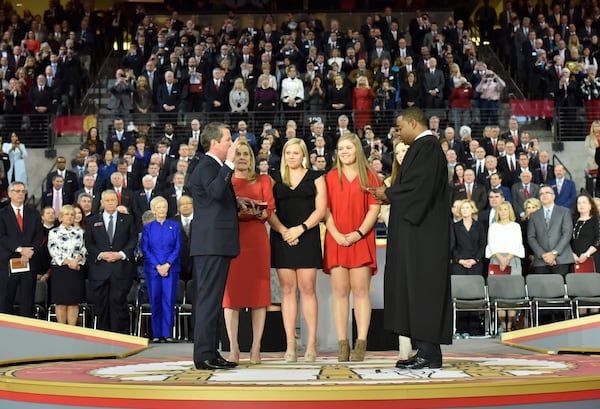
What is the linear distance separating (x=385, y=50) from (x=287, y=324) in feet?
48.3

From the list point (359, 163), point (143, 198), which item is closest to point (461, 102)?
point (143, 198)

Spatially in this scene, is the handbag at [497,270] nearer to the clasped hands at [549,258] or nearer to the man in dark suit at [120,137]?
the clasped hands at [549,258]

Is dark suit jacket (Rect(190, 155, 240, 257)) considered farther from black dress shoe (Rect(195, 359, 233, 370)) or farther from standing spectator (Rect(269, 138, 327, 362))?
standing spectator (Rect(269, 138, 327, 362))

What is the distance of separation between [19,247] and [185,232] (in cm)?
212

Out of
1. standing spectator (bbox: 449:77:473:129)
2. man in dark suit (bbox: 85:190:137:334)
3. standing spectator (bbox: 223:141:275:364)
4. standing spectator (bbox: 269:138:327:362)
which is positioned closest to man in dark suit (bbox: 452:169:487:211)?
standing spectator (bbox: 449:77:473:129)

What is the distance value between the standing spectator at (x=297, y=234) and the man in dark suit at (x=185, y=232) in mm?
5592

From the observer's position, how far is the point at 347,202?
8195 millimetres

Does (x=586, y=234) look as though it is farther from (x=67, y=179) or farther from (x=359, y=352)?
(x=67, y=179)

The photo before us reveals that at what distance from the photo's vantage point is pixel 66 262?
1307cm

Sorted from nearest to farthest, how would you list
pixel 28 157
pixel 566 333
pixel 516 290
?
pixel 566 333 < pixel 516 290 < pixel 28 157

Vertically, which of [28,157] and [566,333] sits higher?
[28,157]

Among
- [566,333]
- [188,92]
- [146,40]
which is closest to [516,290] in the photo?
[566,333]

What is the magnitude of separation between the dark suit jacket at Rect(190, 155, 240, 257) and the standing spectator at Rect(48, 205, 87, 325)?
5.95 m

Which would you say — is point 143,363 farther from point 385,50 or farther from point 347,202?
point 385,50
